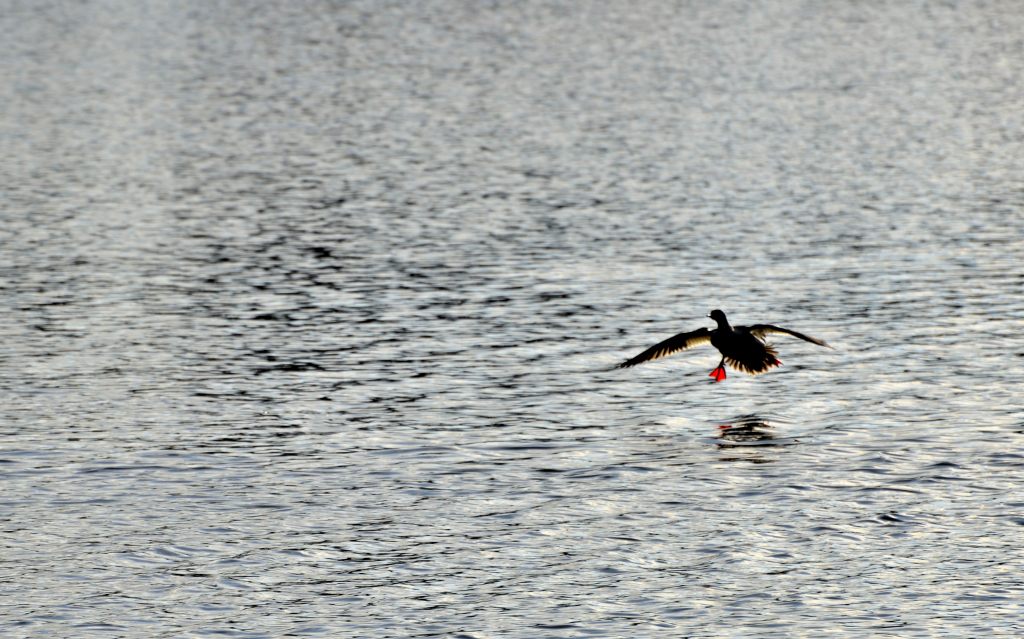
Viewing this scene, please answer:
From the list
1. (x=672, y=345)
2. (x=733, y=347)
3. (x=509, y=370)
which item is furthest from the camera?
(x=509, y=370)

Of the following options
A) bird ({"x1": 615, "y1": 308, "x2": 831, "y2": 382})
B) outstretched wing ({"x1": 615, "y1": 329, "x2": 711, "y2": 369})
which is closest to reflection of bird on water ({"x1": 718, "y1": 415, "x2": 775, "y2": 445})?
bird ({"x1": 615, "y1": 308, "x2": 831, "y2": 382})

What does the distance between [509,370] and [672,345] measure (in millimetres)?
3292

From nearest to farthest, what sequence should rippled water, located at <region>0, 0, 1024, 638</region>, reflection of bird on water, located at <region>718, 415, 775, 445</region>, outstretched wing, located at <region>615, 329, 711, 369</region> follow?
rippled water, located at <region>0, 0, 1024, 638</region> < reflection of bird on water, located at <region>718, 415, 775, 445</region> < outstretched wing, located at <region>615, 329, 711, 369</region>

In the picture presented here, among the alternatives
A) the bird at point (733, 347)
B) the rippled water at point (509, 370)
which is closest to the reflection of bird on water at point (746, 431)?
the rippled water at point (509, 370)

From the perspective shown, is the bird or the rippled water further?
the bird

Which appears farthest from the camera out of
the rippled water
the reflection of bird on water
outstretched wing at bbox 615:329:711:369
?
outstretched wing at bbox 615:329:711:369

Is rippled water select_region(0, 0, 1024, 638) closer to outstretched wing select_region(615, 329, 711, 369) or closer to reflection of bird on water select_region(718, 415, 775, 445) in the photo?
reflection of bird on water select_region(718, 415, 775, 445)

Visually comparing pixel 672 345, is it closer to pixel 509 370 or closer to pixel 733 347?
pixel 733 347

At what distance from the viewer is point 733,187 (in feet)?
136

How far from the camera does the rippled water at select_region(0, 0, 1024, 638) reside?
1617cm

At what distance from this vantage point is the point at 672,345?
22.2 metres

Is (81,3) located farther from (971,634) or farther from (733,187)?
(971,634)

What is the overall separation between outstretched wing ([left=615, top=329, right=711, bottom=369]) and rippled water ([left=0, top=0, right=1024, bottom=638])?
2.85 ft

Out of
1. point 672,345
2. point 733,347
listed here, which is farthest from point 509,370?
point 733,347
